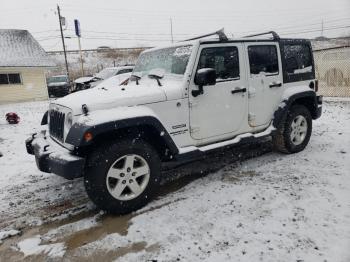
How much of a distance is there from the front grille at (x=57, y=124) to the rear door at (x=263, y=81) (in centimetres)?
275

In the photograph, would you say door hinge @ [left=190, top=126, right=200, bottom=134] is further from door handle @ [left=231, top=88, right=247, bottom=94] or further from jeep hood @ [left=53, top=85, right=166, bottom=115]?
door handle @ [left=231, top=88, right=247, bottom=94]

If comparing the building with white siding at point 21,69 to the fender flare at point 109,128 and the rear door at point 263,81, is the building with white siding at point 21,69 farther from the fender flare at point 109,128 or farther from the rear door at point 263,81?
the fender flare at point 109,128

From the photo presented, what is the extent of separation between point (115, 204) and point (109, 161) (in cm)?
52

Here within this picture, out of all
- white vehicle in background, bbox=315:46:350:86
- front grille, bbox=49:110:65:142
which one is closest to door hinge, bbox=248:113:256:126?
front grille, bbox=49:110:65:142

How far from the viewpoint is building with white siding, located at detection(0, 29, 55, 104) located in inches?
845

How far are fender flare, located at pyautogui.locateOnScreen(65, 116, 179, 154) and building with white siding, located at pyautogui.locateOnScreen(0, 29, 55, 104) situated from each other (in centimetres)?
2082

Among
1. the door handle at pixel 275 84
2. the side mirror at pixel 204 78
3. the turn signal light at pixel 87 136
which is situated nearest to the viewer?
the turn signal light at pixel 87 136

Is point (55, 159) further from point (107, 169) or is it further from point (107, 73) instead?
point (107, 73)

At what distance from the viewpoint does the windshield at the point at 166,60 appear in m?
4.28

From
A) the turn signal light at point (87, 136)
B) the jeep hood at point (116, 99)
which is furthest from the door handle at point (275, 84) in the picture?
the turn signal light at point (87, 136)

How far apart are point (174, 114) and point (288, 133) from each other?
2401 millimetres

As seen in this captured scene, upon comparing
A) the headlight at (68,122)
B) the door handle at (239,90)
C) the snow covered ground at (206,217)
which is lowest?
the snow covered ground at (206,217)

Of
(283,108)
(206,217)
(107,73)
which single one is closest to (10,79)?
(107,73)

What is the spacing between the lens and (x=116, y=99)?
3.61 m
